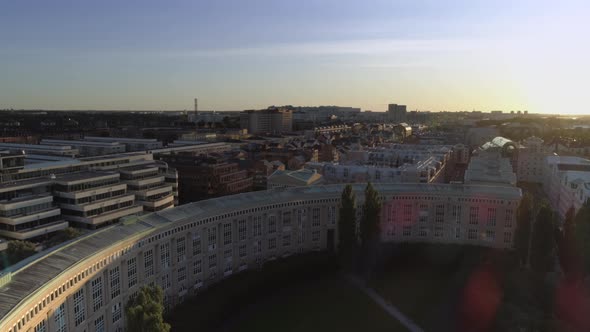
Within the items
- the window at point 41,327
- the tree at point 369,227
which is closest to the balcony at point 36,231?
the window at point 41,327

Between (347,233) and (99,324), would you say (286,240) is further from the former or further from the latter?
(99,324)

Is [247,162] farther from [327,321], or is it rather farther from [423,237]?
[327,321]

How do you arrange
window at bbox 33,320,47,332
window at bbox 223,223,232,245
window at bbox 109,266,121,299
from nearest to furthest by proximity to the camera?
window at bbox 33,320,47,332 → window at bbox 109,266,121,299 → window at bbox 223,223,232,245

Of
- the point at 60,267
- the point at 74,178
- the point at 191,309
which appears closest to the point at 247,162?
the point at 74,178

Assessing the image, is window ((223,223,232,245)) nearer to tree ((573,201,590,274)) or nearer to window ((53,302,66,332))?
window ((53,302,66,332))

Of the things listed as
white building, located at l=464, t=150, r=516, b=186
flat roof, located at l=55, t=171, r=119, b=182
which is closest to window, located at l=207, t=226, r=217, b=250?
flat roof, located at l=55, t=171, r=119, b=182
